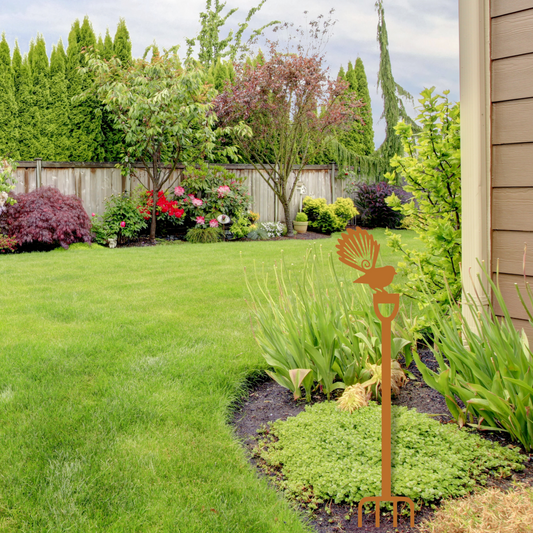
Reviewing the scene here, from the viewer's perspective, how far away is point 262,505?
5.41 ft

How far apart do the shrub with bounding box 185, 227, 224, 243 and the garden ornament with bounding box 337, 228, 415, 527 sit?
8.55 meters

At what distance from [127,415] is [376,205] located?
11.5 m

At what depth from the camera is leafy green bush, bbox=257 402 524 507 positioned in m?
1.69

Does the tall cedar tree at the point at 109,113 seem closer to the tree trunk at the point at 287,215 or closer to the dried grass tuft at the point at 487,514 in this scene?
the tree trunk at the point at 287,215

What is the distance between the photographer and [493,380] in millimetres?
1893

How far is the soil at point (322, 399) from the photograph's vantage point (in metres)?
1.58

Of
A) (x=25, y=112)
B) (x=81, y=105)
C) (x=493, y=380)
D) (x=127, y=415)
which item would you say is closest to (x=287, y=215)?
(x=81, y=105)

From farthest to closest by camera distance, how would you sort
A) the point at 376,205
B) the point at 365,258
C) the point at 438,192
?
the point at 376,205 < the point at 438,192 < the point at 365,258

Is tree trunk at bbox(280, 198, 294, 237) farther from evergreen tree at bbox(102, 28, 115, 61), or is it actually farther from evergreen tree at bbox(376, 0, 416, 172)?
evergreen tree at bbox(102, 28, 115, 61)

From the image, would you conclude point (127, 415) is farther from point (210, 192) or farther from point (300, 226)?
point (300, 226)

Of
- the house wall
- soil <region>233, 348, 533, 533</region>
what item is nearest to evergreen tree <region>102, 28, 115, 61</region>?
the house wall

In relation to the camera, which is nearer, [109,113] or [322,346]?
[322,346]

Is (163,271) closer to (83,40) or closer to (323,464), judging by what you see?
(323,464)

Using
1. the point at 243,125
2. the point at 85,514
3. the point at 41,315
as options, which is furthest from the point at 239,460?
the point at 243,125
